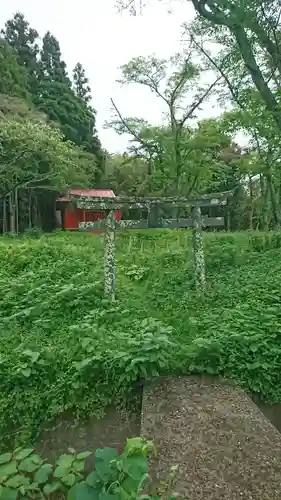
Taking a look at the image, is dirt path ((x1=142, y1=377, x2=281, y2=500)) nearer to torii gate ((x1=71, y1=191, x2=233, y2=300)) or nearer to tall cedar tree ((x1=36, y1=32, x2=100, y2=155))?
torii gate ((x1=71, y1=191, x2=233, y2=300))

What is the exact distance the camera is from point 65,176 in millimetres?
20469

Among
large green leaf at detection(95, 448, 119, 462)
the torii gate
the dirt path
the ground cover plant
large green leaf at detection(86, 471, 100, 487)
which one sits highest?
the torii gate

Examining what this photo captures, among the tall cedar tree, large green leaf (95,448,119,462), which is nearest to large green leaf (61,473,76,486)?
large green leaf (95,448,119,462)

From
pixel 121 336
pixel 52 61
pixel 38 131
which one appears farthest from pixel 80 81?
pixel 121 336

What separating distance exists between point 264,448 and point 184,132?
67.1 ft

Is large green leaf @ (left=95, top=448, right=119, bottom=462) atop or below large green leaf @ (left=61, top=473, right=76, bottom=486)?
atop

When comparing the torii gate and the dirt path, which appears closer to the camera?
the dirt path

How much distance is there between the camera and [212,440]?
9.43ft

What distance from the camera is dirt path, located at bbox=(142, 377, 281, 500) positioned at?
A: 97.6 inches

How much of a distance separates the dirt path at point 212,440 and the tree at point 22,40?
86.5 feet

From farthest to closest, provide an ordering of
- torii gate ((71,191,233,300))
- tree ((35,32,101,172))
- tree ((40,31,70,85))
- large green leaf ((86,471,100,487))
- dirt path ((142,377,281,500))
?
1. tree ((40,31,70,85))
2. tree ((35,32,101,172))
3. torii gate ((71,191,233,300))
4. dirt path ((142,377,281,500))
5. large green leaf ((86,471,100,487))

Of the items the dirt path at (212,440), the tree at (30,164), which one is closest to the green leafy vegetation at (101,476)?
the dirt path at (212,440)

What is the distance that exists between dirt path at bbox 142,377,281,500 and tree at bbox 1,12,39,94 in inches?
1038

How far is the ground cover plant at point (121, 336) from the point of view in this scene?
3670 mm
